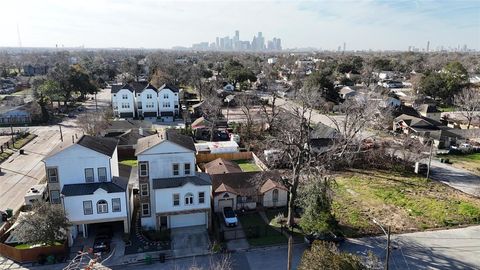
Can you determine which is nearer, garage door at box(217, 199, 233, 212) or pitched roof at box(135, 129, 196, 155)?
pitched roof at box(135, 129, 196, 155)

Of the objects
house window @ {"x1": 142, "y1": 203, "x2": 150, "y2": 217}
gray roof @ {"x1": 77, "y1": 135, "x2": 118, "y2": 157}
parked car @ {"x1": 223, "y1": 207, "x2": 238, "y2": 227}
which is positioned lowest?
parked car @ {"x1": 223, "y1": 207, "x2": 238, "y2": 227}

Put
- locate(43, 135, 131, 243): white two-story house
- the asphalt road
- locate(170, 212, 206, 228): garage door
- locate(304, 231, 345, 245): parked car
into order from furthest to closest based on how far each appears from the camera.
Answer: the asphalt road → locate(170, 212, 206, 228): garage door → locate(304, 231, 345, 245): parked car → locate(43, 135, 131, 243): white two-story house

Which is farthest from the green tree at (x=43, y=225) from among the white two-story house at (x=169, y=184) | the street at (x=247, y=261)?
the white two-story house at (x=169, y=184)

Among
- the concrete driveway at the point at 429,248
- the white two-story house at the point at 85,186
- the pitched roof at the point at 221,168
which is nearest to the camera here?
the concrete driveway at the point at 429,248

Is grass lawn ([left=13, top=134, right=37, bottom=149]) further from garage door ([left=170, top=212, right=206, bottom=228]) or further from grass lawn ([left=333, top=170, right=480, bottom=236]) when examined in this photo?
grass lawn ([left=333, top=170, right=480, bottom=236])

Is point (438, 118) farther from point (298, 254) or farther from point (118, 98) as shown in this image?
point (118, 98)

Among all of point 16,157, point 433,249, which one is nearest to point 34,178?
point 16,157

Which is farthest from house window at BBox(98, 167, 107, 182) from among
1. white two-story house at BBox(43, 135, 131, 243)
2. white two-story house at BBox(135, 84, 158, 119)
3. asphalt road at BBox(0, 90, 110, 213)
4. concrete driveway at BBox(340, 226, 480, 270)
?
white two-story house at BBox(135, 84, 158, 119)

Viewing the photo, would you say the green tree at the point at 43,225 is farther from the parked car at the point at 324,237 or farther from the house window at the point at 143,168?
the parked car at the point at 324,237
